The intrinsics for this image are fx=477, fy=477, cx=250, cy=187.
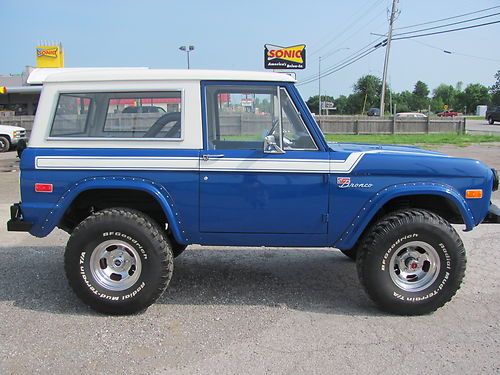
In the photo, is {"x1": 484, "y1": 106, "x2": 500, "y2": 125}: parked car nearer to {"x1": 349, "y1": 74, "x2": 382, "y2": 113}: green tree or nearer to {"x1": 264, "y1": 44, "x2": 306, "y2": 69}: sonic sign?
{"x1": 264, "y1": 44, "x2": 306, "y2": 69}: sonic sign

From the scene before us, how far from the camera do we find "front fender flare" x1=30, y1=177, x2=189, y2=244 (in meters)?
3.95

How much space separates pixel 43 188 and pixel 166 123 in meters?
1.16

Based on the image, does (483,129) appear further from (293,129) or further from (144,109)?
(144,109)

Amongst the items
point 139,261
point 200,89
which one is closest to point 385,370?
point 139,261

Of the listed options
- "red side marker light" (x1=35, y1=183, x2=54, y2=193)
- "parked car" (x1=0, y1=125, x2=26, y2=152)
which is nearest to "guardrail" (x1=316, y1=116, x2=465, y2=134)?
"parked car" (x1=0, y1=125, x2=26, y2=152)

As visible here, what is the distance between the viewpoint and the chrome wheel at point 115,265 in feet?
13.3

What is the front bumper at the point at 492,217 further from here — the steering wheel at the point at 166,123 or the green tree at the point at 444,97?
the green tree at the point at 444,97

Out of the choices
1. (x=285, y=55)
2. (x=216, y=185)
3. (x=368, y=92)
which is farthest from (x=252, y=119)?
(x=368, y=92)

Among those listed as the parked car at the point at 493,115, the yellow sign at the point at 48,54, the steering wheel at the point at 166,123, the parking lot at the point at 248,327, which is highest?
the yellow sign at the point at 48,54

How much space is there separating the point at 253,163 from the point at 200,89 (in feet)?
2.54

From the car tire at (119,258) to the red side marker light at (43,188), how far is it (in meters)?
0.38

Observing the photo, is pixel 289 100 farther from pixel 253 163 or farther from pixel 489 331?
pixel 489 331

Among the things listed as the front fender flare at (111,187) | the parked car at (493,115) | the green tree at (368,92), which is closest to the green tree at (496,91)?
the green tree at (368,92)

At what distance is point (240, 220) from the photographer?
13.2 ft
